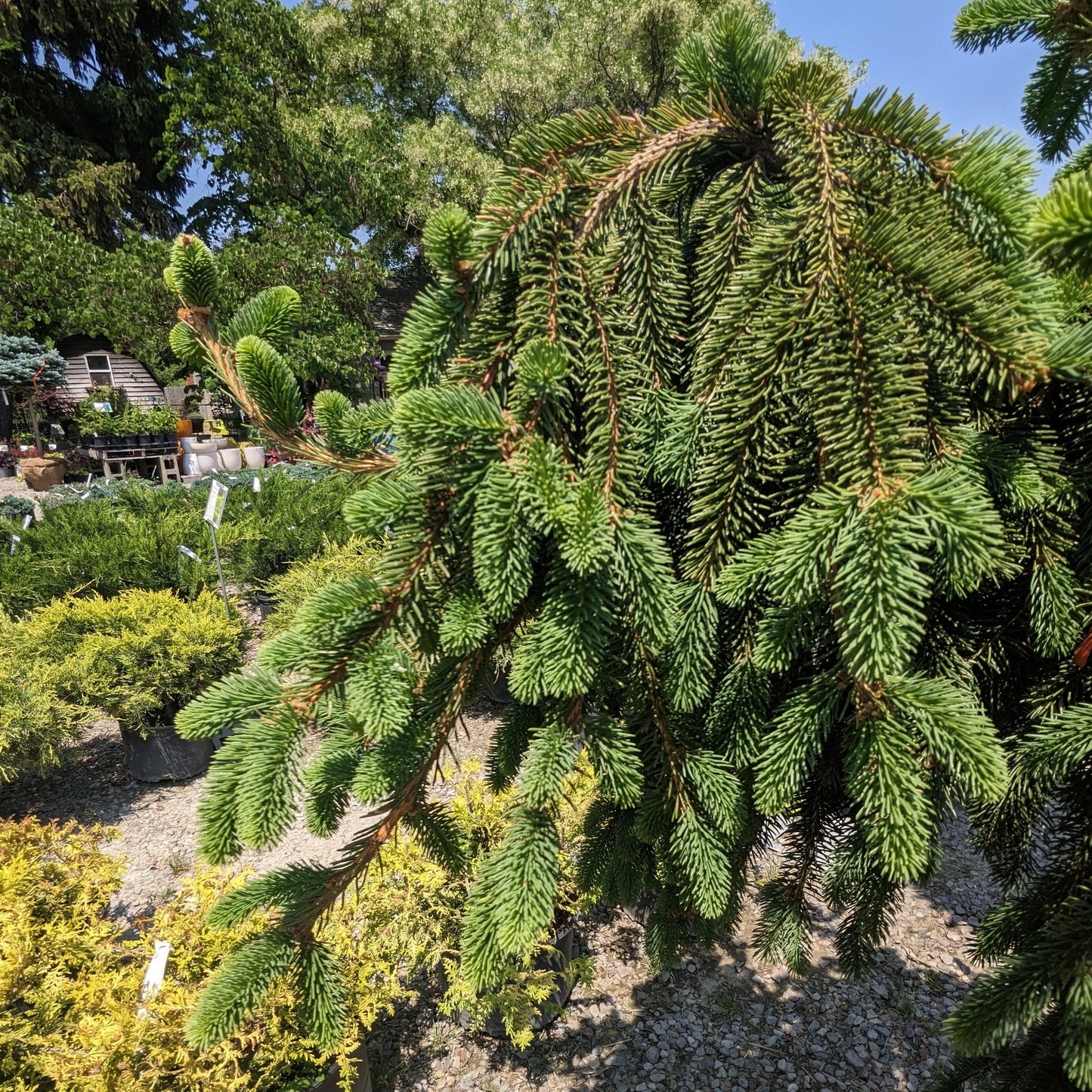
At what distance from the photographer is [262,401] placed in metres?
0.88

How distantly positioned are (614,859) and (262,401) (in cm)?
96

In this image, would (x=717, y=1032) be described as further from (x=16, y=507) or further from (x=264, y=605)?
(x=16, y=507)

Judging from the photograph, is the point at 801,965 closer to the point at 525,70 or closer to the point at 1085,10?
the point at 1085,10

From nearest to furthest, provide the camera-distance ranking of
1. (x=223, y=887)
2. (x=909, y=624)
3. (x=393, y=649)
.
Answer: (x=909, y=624) → (x=393, y=649) → (x=223, y=887)

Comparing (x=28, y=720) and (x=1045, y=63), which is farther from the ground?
(x=1045, y=63)

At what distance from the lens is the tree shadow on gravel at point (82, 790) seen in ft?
15.3

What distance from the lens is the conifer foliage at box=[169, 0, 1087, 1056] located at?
23.9 inches

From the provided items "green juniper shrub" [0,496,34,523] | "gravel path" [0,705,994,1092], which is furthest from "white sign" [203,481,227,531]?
"green juniper shrub" [0,496,34,523]

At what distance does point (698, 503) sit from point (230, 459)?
54.5 ft

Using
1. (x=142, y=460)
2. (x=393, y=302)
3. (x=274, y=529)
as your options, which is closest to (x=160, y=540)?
(x=274, y=529)

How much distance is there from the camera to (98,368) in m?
17.0

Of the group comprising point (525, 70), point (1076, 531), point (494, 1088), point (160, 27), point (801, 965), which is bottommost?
point (494, 1088)

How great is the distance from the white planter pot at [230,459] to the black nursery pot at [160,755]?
11.5 metres

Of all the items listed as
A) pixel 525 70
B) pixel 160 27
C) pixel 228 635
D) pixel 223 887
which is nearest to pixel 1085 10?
pixel 223 887
